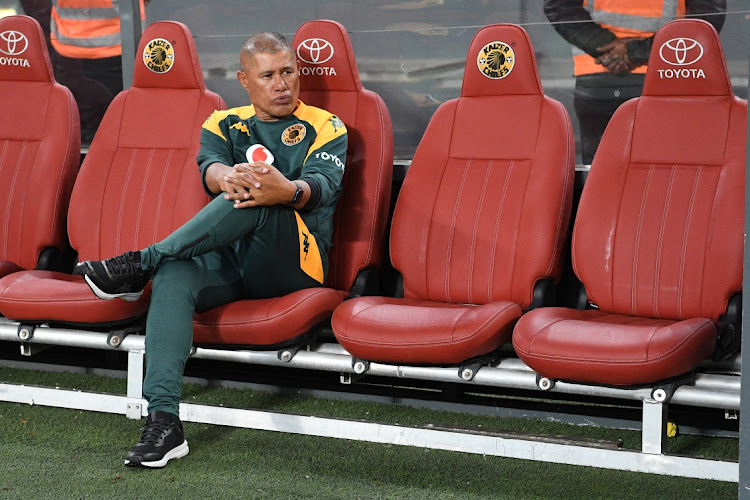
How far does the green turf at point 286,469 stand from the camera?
236 cm

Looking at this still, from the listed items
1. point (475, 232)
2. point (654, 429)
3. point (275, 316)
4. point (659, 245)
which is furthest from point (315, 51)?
point (654, 429)

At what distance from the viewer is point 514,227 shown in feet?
9.37

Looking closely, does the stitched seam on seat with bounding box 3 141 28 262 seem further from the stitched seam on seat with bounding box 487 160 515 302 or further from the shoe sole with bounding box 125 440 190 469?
the stitched seam on seat with bounding box 487 160 515 302

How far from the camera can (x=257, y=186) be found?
8.88 ft

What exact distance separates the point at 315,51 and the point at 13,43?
44.0 inches

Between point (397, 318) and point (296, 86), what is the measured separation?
0.88 metres

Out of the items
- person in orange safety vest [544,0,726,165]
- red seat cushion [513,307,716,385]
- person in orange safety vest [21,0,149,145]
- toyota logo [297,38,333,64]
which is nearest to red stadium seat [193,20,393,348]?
toyota logo [297,38,333,64]

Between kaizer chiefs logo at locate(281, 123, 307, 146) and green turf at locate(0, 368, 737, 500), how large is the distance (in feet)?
2.75

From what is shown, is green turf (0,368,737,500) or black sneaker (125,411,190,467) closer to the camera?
green turf (0,368,737,500)

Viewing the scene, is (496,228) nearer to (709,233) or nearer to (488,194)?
(488,194)

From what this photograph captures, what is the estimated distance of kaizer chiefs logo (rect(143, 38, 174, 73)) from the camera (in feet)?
10.7

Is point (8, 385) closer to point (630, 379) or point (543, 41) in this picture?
point (630, 379)

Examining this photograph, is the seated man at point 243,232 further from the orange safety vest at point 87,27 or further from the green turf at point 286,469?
the orange safety vest at point 87,27

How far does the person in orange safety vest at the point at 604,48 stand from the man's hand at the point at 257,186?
1693mm
